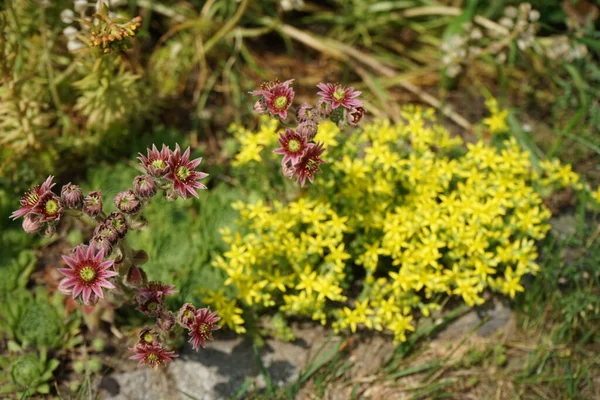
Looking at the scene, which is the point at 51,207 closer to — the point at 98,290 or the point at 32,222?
the point at 32,222

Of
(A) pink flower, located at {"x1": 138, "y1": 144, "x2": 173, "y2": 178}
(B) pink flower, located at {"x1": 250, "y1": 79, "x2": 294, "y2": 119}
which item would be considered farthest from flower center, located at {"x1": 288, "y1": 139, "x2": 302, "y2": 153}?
(A) pink flower, located at {"x1": 138, "y1": 144, "x2": 173, "y2": 178}

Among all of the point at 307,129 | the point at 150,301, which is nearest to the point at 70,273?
the point at 150,301

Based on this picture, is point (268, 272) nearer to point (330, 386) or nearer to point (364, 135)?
→ point (330, 386)

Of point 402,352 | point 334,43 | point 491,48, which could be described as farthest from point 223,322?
point 491,48

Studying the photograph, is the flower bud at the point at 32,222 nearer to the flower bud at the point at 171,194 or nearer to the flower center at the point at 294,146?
the flower bud at the point at 171,194

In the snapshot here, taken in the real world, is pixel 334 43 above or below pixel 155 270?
above

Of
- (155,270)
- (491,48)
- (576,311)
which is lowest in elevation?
(155,270)

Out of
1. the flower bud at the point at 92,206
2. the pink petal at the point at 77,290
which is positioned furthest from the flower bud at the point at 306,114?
the pink petal at the point at 77,290
